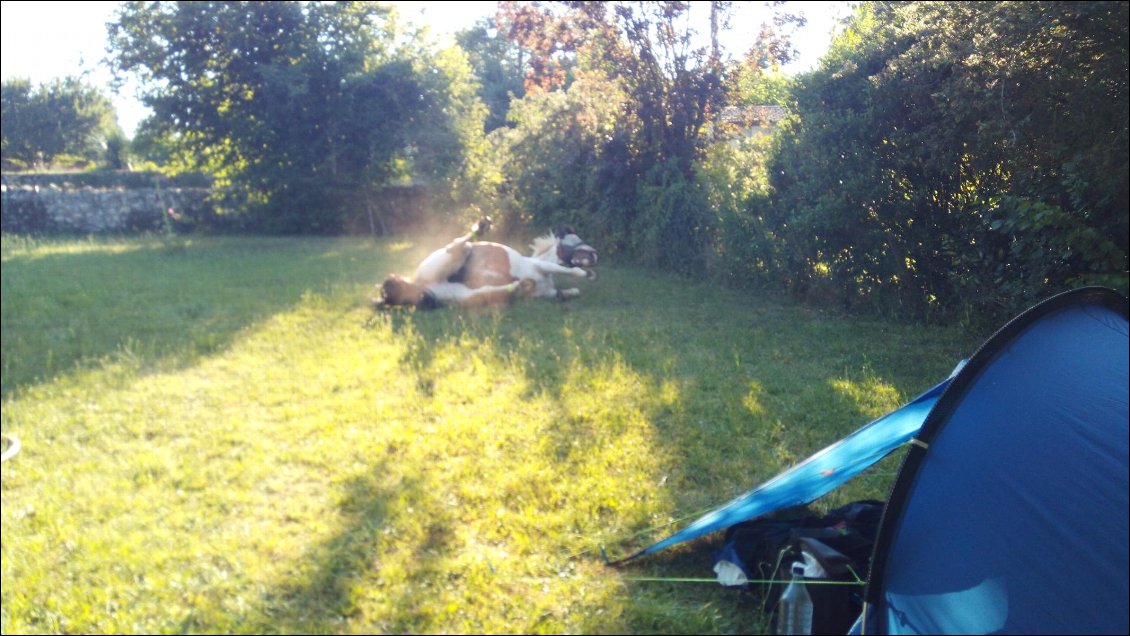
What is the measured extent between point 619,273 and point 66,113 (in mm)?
37883

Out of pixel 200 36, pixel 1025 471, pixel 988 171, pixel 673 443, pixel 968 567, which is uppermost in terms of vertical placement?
pixel 200 36

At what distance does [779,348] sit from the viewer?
290 inches

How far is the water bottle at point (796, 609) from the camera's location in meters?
3.05

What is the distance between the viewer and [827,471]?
353 centimetres

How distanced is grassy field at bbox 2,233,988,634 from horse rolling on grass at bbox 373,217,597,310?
1.45 ft

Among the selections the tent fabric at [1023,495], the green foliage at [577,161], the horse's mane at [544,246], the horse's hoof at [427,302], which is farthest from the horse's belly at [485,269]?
the tent fabric at [1023,495]

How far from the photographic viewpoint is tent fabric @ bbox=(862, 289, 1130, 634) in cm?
250

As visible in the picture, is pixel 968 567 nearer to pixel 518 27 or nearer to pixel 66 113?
pixel 518 27

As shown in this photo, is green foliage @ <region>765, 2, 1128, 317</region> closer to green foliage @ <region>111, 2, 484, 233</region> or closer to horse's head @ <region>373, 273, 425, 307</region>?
horse's head @ <region>373, 273, 425, 307</region>

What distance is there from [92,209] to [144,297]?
1373cm

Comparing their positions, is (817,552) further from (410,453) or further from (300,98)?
(300,98)

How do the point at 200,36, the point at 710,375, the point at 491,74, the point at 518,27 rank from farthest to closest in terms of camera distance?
the point at 491,74, the point at 200,36, the point at 518,27, the point at 710,375

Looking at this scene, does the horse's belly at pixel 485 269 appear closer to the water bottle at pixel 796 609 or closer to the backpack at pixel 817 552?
the backpack at pixel 817 552

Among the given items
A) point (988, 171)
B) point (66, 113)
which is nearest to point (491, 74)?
point (66, 113)
